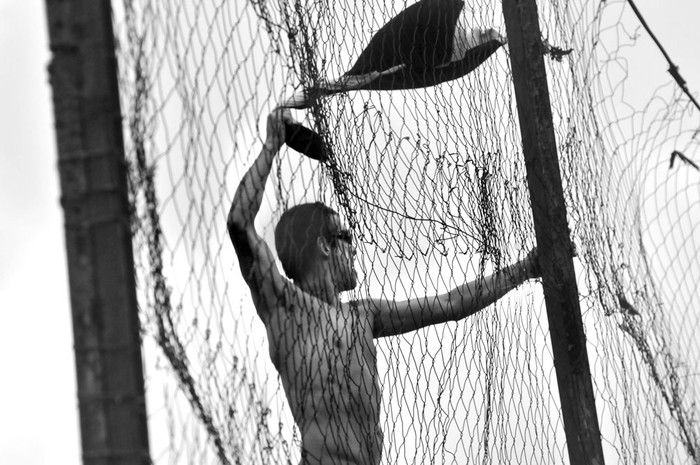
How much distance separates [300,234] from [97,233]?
1711 mm

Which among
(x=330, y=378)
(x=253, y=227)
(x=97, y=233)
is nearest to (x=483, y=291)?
(x=330, y=378)

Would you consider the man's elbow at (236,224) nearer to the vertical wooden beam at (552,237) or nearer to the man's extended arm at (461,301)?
the man's extended arm at (461,301)

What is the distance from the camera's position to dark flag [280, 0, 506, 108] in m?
4.21

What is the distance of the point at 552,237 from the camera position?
178 inches

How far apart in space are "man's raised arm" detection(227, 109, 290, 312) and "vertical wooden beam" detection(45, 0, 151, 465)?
2.87 ft

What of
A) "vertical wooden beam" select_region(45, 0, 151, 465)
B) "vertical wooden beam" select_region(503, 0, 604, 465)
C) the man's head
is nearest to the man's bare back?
the man's head

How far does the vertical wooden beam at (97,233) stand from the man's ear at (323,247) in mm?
1684

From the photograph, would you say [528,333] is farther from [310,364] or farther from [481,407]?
[310,364]

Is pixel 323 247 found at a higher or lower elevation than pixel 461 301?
higher

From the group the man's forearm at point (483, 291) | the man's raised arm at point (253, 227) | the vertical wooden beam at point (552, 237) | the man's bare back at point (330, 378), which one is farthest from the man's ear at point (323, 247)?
the vertical wooden beam at point (552, 237)

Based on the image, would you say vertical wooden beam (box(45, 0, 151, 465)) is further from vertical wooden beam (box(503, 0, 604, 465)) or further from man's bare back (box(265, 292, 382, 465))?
vertical wooden beam (box(503, 0, 604, 465))

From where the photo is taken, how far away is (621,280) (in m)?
4.68

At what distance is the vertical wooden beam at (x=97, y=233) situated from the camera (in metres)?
2.38

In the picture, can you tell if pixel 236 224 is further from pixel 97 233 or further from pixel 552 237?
pixel 552 237
